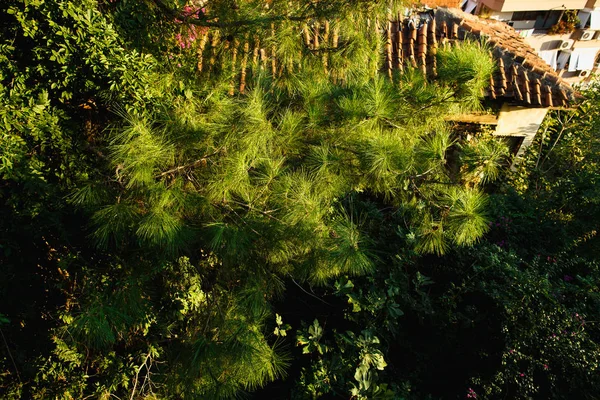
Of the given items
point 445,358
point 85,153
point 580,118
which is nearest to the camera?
point 85,153

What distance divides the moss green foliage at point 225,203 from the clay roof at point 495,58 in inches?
103

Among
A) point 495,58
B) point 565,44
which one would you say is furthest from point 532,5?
point 495,58

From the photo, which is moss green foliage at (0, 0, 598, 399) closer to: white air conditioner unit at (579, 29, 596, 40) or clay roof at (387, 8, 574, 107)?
clay roof at (387, 8, 574, 107)

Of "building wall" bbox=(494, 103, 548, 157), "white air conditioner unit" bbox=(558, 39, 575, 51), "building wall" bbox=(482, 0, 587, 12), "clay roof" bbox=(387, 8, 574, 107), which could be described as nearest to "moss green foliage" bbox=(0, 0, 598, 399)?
"clay roof" bbox=(387, 8, 574, 107)

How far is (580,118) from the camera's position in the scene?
5703 mm

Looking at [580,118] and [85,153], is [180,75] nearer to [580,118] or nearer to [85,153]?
[85,153]

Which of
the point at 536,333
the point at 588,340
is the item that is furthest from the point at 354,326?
the point at 588,340

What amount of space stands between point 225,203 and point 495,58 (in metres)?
4.57

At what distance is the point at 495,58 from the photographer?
5.00 metres

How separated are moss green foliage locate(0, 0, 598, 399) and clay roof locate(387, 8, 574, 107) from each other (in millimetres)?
2625

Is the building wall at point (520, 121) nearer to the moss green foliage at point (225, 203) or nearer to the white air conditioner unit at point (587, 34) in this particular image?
the moss green foliage at point (225, 203)

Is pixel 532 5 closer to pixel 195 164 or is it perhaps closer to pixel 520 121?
pixel 520 121

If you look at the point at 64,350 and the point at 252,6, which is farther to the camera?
the point at 64,350

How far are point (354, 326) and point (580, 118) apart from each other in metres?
5.01
